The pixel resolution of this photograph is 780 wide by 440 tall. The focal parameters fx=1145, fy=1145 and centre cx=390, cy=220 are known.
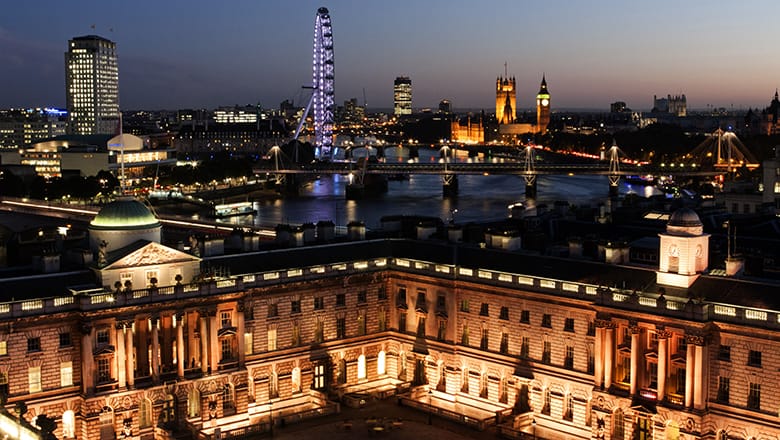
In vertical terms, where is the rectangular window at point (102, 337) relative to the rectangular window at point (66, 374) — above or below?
above

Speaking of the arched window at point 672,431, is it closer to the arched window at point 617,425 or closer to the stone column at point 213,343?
the arched window at point 617,425

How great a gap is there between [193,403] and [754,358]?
21383 millimetres

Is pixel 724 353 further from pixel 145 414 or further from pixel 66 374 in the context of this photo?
pixel 66 374

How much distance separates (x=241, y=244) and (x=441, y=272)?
358 inches

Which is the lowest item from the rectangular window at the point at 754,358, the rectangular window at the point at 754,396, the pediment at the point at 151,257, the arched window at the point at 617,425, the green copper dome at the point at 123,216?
the arched window at the point at 617,425

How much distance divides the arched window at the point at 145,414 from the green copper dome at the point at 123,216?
7.14 meters

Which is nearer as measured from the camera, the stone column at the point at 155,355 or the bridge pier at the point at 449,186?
the stone column at the point at 155,355

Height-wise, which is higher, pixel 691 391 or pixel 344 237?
pixel 344 237

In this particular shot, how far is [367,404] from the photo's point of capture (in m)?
48.0

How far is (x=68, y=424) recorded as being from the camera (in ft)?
139

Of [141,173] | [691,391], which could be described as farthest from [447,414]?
[141,173]

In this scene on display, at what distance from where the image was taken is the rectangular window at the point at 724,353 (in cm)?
4025

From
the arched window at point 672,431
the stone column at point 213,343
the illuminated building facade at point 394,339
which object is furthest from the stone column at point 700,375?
the stone column at point 213,343

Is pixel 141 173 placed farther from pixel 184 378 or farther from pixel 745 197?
pixel 184 378
